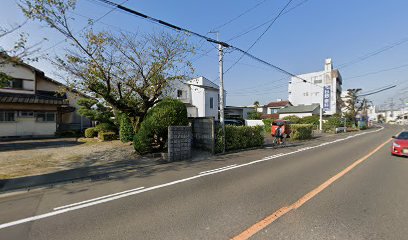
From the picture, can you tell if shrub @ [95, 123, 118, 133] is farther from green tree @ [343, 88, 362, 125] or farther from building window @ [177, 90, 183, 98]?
green tree @ [343, 88, 362, 125]

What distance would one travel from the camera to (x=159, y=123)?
1045 cm

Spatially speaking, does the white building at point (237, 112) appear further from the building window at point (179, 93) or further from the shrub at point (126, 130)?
the shrub at point (126, 130)

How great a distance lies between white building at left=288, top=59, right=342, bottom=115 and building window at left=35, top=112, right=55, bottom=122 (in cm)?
5159

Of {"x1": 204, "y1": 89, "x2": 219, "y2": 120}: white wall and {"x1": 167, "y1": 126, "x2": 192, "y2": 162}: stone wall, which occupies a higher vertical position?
{"x1": 204, "y1": 89, "x2": 219, "y2": 120}: white wall

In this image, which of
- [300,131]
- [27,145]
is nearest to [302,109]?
[300,131]

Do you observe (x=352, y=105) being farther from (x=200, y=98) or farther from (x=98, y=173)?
(x=98, y=173)

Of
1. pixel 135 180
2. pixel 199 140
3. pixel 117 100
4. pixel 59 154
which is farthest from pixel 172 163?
pixel 59 154

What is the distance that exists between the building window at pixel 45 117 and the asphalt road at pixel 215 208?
679 inches

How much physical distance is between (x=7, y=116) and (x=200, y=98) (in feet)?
71.4

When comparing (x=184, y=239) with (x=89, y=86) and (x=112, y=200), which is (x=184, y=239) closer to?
(x=112, y=200)

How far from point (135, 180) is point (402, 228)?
637cm

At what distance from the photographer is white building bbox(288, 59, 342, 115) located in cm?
5403

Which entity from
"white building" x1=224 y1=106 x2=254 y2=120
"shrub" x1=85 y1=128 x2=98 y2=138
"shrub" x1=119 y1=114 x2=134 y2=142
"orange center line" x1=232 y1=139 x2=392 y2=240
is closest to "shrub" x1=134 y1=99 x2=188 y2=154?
"shrub" x1=119 y1=114 x2=134 y2=142

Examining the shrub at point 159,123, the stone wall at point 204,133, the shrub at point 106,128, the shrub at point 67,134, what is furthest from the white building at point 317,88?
the shrub at point 67,134
